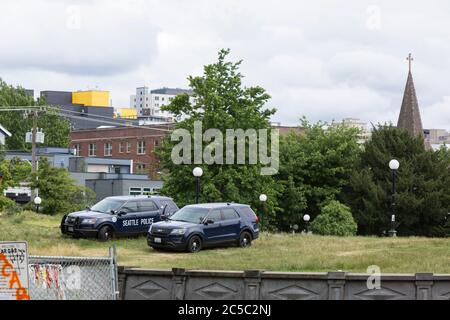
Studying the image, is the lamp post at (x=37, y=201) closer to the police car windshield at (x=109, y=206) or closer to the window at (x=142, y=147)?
the police car windshield at (x=109, y=206)

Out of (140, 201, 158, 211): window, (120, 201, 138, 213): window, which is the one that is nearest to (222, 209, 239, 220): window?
(140, 201, 158, 211): window

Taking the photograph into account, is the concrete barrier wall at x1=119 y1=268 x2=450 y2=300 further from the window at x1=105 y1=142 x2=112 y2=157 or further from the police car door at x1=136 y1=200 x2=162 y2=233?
the window at x1=105 y1=142 x2=112 y2=157

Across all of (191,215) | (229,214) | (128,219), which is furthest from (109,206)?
(229,214)

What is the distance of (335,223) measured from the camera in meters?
45.8

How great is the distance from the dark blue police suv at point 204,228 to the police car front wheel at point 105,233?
2.34 m

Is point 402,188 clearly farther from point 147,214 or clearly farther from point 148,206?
point 147,214

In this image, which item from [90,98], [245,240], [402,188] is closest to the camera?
[245,240]

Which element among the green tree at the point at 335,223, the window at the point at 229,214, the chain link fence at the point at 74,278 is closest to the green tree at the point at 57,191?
the green tree at the point at 335,223

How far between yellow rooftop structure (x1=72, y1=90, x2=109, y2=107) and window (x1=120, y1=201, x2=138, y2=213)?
128182mm

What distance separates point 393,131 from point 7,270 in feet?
176

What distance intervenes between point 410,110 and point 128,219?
195 ft
